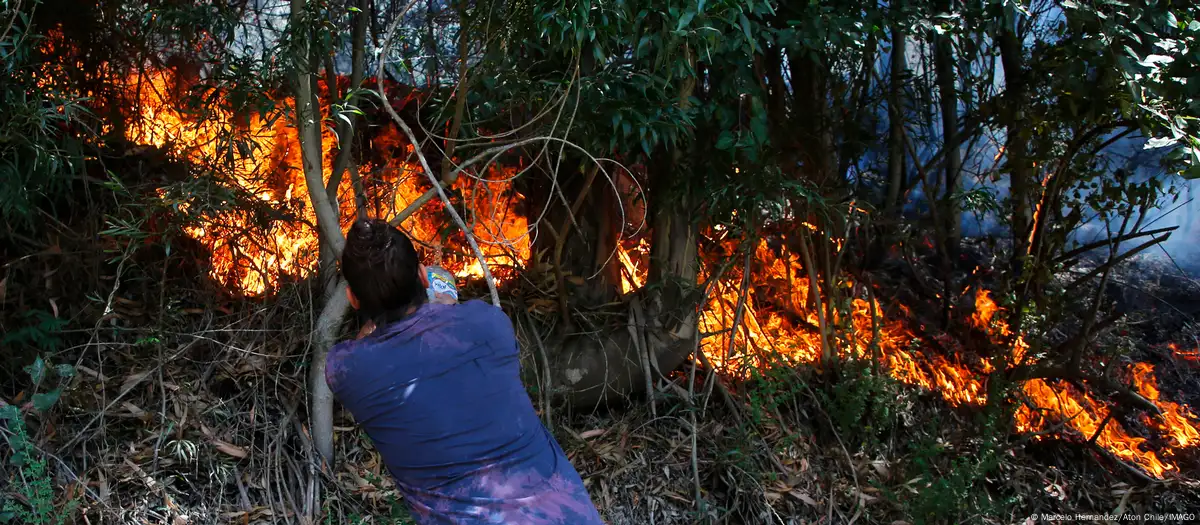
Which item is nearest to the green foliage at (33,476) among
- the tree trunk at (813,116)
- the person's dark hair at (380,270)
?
the person's dark hair at (380,270)

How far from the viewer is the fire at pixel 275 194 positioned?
169 inches

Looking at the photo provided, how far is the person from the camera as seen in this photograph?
7.45 ft

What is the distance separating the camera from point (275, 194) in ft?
15.4

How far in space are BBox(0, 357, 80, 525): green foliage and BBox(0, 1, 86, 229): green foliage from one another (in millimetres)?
698

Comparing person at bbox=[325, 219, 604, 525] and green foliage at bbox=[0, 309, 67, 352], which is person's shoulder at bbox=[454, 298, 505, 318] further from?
green foliage at bbox=[0, 309, 67, 352]

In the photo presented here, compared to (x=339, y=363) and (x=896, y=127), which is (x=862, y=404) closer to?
(x=896, y=127)

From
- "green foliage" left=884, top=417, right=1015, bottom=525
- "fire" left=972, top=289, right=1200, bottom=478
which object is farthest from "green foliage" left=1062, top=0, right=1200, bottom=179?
"fire" left=972, top=289, right=1200, bottom=478

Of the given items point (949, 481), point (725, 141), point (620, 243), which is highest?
point (725, 141)

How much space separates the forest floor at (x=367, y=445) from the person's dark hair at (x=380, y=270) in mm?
1743

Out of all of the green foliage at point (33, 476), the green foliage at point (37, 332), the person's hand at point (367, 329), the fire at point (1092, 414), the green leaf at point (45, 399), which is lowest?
the fire at point (1092, 414)

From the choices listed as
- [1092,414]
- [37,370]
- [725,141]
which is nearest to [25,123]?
[37,370]

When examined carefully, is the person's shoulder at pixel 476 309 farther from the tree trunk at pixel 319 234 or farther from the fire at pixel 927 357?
the fire at pixel 927 357

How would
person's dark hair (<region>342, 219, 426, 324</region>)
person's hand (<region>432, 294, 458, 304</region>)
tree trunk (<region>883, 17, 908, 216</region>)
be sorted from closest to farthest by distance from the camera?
person's dark hair (<region>342, 219, 426, 324</region>) → person's hand (<region>432, 294, 458, 304</region>) → tree trunk (<region>883, 17, 908, 216</region>)

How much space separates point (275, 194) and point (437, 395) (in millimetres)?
2818
